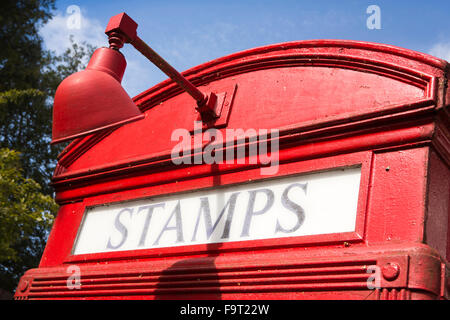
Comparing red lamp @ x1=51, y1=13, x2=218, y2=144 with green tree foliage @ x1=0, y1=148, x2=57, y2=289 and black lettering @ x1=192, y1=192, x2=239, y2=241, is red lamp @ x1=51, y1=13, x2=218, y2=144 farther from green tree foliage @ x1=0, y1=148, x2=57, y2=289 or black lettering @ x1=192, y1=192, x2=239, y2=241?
green tree foliage @ x1=0, y1=148, x2=57, y2=289

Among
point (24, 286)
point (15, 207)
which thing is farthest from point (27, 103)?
point (24, 286)

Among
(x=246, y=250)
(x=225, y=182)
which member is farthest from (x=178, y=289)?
(x=225, y=182)

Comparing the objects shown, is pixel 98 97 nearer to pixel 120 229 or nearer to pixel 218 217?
pixel 218 217

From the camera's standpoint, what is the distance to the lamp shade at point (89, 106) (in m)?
2.36

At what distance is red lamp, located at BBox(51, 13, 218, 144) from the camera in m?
2.36

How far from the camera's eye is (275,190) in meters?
2.60

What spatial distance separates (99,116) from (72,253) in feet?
4.58

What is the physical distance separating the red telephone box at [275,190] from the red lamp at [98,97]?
2.36 ft

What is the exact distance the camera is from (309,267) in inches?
86.4

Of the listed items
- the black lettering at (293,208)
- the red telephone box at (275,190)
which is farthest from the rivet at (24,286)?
the black lettering at (293,208)

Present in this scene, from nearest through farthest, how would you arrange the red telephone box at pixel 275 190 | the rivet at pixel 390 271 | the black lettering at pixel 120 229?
the rivet at pixel 390 271 → the red telephone box at pixel 275 190 → the black lettering at pixel 120 229

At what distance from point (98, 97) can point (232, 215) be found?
954 mm

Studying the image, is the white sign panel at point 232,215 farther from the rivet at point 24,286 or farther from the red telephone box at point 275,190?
the rivet at point 24,286

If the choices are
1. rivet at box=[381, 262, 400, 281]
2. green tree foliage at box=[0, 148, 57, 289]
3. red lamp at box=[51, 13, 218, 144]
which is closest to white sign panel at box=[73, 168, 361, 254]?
rivet at box=[381, 262, 400, 281]
